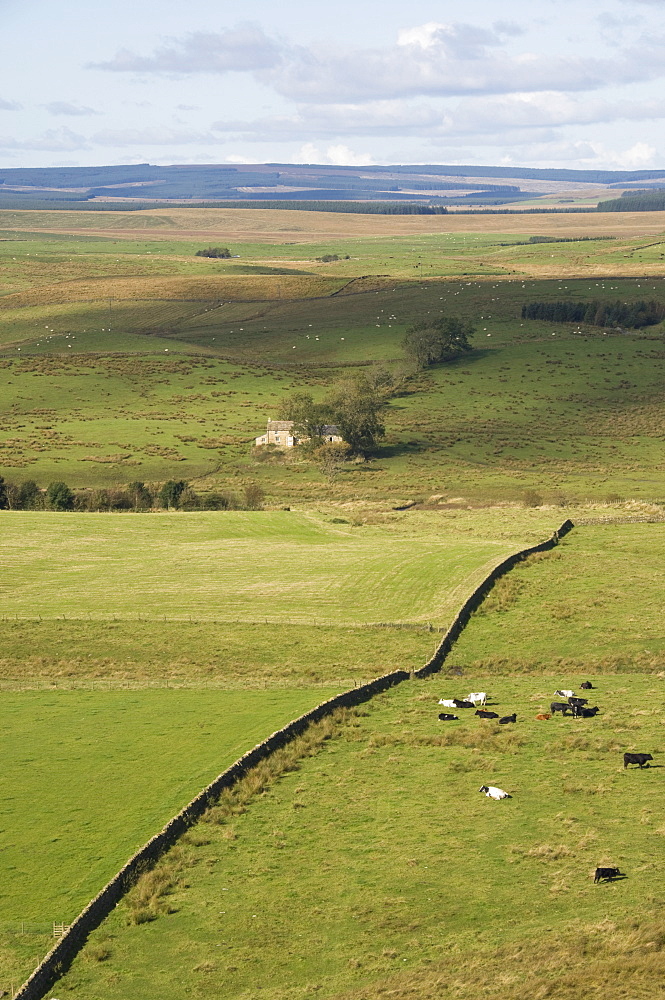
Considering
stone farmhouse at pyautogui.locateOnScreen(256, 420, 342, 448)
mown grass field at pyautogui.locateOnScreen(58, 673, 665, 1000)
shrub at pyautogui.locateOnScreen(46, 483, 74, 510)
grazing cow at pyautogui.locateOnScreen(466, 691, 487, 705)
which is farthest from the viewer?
stone farmhouse at pyautogui.locateOnScreen(256, 420, 342, 448)

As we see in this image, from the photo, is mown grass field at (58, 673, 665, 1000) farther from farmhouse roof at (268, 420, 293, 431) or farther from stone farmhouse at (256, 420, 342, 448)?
farmhouse roof at (268, 420, 293, 431)

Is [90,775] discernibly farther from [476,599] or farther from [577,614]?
[577,614]

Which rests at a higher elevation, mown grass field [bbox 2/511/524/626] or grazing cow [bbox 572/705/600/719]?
grazing cow [bbox 572/705/600/719]

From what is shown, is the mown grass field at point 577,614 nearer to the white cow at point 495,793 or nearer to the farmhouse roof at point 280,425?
the white cow at point 495,793

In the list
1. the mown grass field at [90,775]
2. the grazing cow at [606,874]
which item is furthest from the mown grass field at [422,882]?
the mown grass field at [90,775]

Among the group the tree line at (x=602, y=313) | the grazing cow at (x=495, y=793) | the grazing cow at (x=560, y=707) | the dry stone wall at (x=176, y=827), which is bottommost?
the dry stone wall at (x=176, y=827)

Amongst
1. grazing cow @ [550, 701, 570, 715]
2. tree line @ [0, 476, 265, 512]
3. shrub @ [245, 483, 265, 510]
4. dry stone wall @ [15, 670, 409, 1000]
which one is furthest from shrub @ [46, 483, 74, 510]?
grazing cow @ [550, 701, 570, 715]
